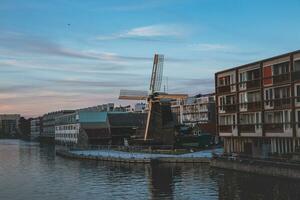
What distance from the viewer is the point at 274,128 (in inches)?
2783

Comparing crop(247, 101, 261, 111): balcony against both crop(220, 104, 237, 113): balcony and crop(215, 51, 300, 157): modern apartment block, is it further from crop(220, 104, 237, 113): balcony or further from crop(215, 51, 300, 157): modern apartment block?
crop(220, 104, 237, 113): balcony

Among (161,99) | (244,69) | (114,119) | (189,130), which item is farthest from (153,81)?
(244,69)

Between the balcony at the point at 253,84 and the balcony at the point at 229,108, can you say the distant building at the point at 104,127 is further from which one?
the balcony at the point at 253,84

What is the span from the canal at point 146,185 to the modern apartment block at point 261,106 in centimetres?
744

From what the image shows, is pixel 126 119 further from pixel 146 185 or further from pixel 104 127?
pixel 146 185

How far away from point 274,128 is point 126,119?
10755 cm

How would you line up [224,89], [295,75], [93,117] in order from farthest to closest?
[93,117], [224,89], [295,75]

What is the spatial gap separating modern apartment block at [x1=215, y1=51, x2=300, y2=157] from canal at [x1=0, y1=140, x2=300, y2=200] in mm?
7436

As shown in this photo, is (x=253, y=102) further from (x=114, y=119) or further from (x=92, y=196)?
(x=114, y=119)

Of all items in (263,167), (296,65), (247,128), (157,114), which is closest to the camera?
(263,167)

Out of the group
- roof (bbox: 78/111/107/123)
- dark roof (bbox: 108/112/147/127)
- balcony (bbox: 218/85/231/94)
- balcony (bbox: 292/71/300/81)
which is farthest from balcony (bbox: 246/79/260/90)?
roof (bbox: 78/111/107/123)

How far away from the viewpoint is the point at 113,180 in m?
68.1

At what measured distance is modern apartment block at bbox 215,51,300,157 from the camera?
6688 centimetres

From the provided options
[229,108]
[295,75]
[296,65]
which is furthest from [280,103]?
[229,108]
